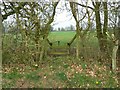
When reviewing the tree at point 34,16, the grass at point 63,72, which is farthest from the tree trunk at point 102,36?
the tree at point 34,16

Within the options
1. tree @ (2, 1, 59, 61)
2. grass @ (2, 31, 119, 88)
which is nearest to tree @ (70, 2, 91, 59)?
grass @ (2, 31, 119, 88)

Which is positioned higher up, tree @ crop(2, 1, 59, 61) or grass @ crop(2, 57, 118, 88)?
tree @ crop(2, 1, 59, 61)

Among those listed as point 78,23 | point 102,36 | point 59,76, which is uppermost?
Answer: point 78,23

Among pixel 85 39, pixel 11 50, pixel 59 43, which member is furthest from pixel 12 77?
pixel 85 39

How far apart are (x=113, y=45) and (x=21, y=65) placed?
211cm

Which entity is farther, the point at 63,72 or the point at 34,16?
the point at 34,16

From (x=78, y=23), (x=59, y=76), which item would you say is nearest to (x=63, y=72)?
(x=59, y=76)

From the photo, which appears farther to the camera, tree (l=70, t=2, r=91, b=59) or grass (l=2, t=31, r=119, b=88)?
tree (l=70, t=2, r=91, b=59)

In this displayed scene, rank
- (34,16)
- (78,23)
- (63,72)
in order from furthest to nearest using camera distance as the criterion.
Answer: (78,23)
(34,16)
(63,72)

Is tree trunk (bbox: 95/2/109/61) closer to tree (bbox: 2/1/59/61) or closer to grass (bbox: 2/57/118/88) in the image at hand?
grass (bbox: 2/57/118/88)

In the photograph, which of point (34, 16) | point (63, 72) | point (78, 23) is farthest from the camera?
point (78, 23)

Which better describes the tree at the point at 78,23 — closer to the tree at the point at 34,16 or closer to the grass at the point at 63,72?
the grass at the point at 63,72

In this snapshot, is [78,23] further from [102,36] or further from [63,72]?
[63,72]

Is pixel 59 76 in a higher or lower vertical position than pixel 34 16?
lower
